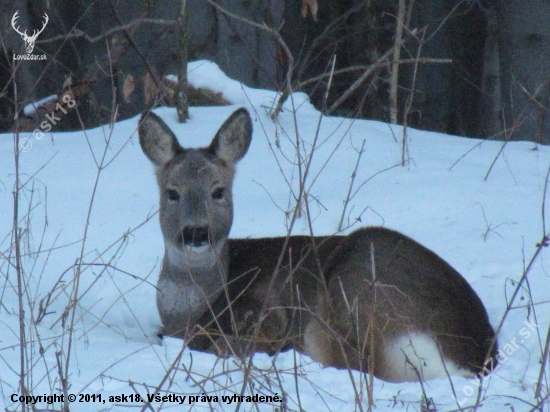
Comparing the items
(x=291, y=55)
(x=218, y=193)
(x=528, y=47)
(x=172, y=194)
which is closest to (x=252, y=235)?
(x=218, y=193)

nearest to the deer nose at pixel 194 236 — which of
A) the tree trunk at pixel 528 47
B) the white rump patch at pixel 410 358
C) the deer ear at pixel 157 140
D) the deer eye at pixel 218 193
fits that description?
the deer eye at pixel 218 193

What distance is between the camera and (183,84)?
294 inches

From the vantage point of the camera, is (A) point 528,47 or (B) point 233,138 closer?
(B) point 233,138

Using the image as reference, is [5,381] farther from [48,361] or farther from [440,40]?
[440,40]

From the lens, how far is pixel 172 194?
4977 millimetres

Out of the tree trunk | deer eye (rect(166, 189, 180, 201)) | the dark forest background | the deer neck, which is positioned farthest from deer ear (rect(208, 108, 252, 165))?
the tree trunk

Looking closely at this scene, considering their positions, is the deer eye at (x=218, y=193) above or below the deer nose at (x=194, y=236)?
above

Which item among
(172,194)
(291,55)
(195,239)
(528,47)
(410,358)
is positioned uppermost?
(528,47)

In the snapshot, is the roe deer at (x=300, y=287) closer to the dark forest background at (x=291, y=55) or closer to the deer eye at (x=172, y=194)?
the deer eye at (x=172, y=194)

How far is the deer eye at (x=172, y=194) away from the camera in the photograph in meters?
4.95

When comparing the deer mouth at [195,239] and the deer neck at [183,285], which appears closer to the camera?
the deer mouth at [195,239]

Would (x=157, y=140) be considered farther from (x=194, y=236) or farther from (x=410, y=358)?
(x=410, y=358)

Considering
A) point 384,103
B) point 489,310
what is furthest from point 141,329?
point 384,103

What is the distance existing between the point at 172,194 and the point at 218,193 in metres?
0.25
